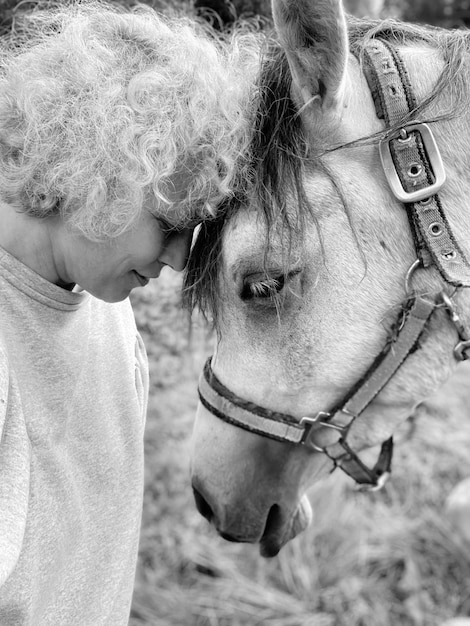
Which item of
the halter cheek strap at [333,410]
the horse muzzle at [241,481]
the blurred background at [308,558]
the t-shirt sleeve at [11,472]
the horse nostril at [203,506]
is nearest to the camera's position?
the t-shirt sleeve at [11,472]

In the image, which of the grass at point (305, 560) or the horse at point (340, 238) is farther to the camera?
the grass at point (305, 560)

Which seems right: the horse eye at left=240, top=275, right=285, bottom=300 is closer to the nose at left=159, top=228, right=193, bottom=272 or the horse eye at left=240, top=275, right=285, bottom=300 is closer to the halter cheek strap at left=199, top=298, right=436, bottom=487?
the nose at left=159, top=228, right=193, bottom=272

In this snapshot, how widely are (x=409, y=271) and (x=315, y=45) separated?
0.48 meters

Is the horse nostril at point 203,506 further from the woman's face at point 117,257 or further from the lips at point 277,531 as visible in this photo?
the woman's face at point 117,257

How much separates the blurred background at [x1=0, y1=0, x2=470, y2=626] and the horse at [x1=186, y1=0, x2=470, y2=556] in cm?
108

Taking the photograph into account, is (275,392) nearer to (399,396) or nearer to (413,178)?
(399,396)

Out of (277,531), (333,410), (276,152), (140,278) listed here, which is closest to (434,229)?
(276,152)

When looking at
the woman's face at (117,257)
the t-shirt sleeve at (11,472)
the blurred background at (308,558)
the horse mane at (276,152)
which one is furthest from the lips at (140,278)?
the blurred background at (308,558)

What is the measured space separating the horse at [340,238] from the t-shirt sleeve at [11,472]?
0.47 meters

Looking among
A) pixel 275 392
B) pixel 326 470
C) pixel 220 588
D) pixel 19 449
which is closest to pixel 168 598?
pixel 220 588

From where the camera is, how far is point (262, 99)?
52.7 inches

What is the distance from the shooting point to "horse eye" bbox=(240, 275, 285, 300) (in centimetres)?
137

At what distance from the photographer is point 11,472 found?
1111mm

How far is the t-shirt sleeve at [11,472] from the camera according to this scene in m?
1.06
